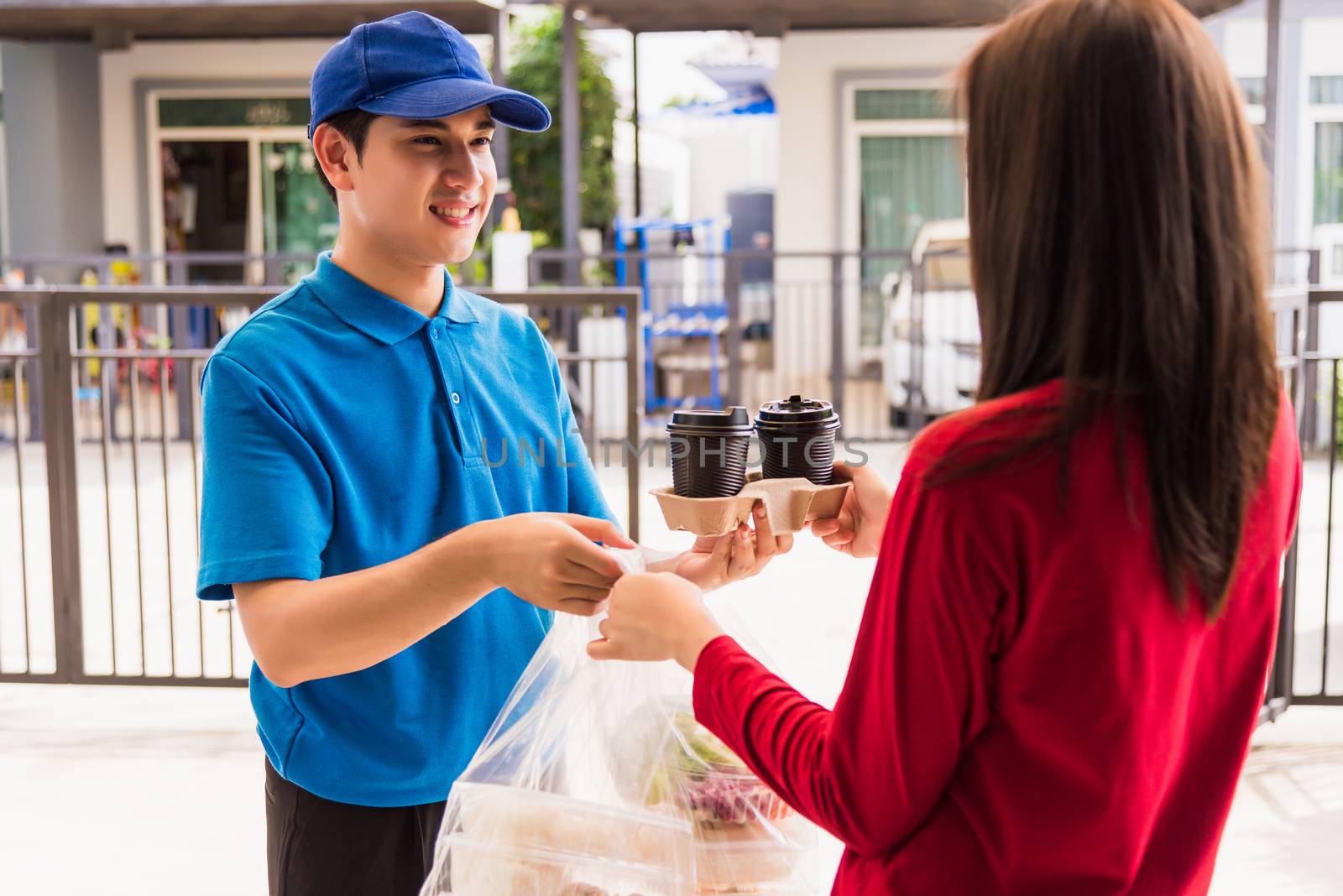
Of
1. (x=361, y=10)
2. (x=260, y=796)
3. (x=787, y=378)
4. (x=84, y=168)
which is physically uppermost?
(x=361, y=10)

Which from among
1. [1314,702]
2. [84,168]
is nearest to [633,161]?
[84,168]


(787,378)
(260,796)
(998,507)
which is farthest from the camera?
(787,378)

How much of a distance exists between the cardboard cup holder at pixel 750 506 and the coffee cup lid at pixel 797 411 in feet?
0.24

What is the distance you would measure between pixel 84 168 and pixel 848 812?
16151mm

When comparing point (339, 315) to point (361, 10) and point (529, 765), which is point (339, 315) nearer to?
point (529, 765)

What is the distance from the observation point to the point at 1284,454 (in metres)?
1.23

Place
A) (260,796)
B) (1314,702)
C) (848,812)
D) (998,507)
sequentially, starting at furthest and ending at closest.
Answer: (1314,702) < (260,796) < (848,812) < (998,507)

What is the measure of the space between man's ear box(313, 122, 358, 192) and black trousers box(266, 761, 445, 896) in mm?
762

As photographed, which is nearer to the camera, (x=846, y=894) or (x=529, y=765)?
(x=846, y=894)

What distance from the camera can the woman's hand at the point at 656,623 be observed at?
1334 millimetres

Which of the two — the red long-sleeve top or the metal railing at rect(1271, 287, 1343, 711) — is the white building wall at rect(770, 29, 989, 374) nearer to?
the metal railing at rect(1271, 287, 1343, 711)

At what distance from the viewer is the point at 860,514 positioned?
5.72ft

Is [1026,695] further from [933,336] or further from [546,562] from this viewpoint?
[933,336]

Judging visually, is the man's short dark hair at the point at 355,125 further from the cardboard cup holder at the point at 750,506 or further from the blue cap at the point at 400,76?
the cardboard cup holder at the point at 750,506
